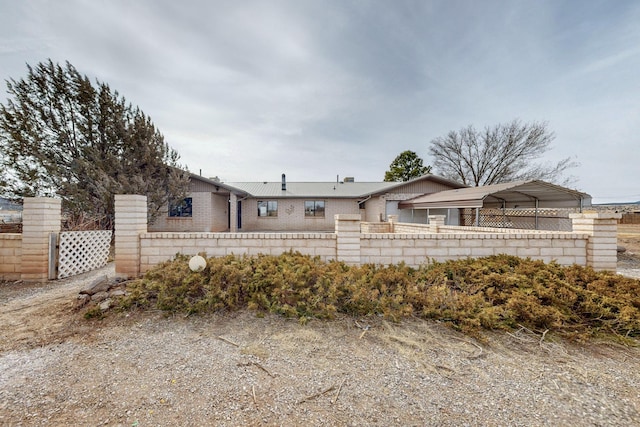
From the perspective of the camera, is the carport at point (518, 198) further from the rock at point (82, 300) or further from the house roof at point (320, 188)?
the rock at point (82, 300)

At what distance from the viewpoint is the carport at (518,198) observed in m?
10.5

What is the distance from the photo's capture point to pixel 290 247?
5434mm

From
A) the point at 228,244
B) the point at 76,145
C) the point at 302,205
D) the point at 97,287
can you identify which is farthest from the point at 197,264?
the point at 302,205

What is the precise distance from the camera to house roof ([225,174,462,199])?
17.2 metres

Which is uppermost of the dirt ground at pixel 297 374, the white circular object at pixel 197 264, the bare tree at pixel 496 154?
the bare tree at pixel 496 154

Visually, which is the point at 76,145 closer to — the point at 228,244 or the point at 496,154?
the point at 228,244

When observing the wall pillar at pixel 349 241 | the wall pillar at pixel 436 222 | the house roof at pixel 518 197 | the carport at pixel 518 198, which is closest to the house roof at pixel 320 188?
the carport at pixel 518 198

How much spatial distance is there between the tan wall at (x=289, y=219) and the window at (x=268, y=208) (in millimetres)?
212

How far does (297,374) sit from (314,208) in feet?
51.4

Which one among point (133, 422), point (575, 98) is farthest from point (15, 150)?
point (575, 98)

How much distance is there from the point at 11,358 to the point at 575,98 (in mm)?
19651

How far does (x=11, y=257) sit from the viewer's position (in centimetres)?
568

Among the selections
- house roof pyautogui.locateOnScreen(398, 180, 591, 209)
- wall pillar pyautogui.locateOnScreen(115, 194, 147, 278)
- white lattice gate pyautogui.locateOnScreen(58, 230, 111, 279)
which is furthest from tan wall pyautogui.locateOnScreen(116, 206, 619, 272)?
house roof pyautogui.locateOnScreen(398, 180, 591, 209)

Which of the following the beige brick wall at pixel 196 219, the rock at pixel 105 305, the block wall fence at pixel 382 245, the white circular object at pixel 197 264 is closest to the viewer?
A: the rock at pixel 105 305
